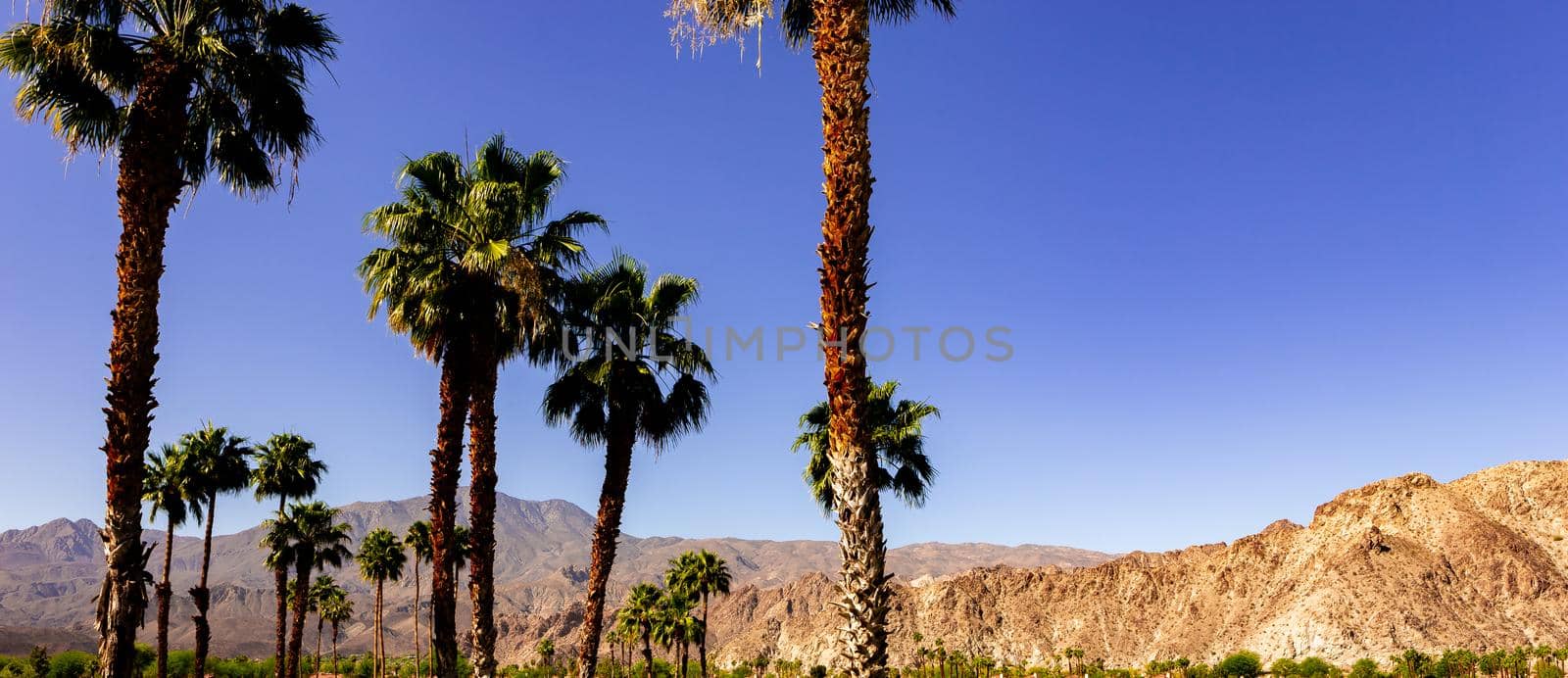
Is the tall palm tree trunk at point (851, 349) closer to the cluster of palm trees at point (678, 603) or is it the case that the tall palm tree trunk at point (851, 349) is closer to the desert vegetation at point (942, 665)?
the desert vegetation at point (942, 665)

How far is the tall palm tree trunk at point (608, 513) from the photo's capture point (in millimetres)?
21516

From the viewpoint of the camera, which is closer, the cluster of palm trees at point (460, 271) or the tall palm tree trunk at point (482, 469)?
the cluster of palm trees at point (460, 271)

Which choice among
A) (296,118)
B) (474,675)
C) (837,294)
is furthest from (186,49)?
(474,675)

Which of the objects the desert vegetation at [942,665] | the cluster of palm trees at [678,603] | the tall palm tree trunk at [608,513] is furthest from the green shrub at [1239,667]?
the tall palm tree trunk at [608,513]

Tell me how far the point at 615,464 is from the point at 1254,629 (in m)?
112

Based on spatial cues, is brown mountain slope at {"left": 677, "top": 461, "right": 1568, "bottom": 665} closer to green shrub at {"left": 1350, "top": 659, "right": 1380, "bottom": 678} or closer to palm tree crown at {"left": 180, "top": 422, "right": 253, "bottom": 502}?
green shrub at {"left": 1350, "top": 659, "right": 1380, "bottom": 678}

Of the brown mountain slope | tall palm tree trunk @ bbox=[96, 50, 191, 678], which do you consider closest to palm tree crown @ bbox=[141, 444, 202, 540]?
tall palm tree trunk @ bbox=[96, 50, 191, 678]

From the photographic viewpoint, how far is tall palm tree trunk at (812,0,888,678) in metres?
9.38

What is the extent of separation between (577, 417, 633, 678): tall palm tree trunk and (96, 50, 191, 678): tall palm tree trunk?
1114cm

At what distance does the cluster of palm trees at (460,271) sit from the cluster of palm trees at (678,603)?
29.4 meters

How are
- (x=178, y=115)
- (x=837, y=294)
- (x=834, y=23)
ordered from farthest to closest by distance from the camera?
(x=178, y=115) → (x=834, y=23) → (x=837, y=294)

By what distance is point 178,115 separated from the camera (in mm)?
11945

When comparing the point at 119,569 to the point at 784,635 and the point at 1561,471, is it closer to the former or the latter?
the point at 1561,471

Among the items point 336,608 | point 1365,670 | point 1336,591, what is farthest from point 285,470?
point 1336,591
